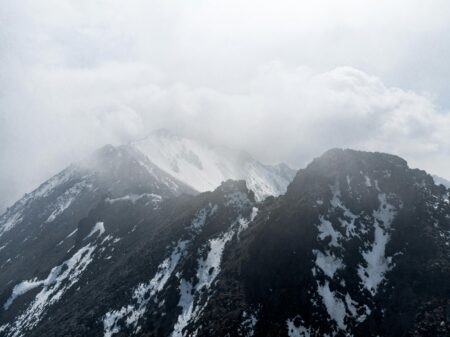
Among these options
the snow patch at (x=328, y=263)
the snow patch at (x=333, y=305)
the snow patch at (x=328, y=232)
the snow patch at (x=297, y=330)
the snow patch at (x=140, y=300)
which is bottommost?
the snow patch at (x=140, y=300)

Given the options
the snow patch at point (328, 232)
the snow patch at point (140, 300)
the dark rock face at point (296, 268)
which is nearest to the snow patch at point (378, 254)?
the dark rock face at point (296, 268)

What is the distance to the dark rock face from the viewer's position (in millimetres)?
113188

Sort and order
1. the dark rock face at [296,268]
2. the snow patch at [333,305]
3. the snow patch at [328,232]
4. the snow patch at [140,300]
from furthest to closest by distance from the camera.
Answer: the snow patch at [140,300], the snow patch at [328,232], the dark rock face at [296,268], the snow patch at [333,305]

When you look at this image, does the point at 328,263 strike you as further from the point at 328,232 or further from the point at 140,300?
the point at 140,300

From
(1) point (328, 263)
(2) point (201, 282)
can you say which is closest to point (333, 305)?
(1) point (328, 263)

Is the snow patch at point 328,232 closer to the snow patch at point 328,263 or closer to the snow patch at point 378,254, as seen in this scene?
the snow patch at point 328,263

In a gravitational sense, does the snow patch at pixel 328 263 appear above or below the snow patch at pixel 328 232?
below

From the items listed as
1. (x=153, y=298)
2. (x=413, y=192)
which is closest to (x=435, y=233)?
(x=413, y=192)

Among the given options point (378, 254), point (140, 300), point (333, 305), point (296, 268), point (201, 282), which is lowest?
point (140, 300)

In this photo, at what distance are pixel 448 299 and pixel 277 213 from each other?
5422 centimetres

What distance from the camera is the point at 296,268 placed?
125 metres

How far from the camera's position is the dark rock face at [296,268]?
371ft

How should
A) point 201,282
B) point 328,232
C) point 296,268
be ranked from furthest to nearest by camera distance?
point 201,282
point 328,232
point 296,268

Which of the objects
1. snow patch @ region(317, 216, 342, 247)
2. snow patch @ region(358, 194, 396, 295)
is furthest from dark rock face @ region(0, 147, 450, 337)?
snow patch @ region(317, 216, 342, 247)
